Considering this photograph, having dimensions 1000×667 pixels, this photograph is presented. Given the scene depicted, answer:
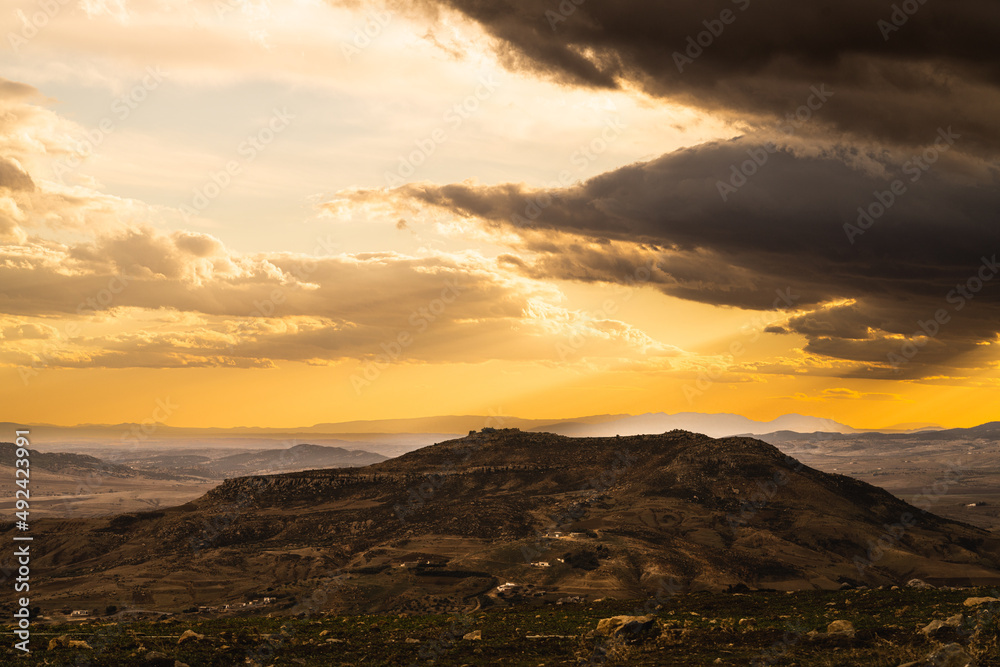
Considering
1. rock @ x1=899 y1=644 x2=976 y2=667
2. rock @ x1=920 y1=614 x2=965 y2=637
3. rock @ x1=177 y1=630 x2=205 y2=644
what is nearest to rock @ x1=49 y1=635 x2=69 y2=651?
rock @ x1=177 y1=630 x2=205 y2=644

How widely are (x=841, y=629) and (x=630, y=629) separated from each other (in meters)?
9.59

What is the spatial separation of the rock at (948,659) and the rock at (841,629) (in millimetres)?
6163

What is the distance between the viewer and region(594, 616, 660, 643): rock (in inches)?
1395

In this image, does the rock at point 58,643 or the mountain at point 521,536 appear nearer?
the rock at point 58,643

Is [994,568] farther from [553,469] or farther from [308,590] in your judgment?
[308,590]

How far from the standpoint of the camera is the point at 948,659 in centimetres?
2503

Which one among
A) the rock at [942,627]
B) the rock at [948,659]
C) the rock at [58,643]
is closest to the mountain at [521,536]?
the rock at [58,643]

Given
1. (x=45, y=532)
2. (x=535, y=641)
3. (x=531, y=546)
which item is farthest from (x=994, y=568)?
(x=45, y=532)

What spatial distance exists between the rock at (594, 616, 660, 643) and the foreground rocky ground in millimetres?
90

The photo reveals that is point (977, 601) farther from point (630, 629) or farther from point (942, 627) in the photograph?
point (630, 629)

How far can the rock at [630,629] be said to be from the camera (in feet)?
116

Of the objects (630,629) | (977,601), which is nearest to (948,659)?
(630,629)

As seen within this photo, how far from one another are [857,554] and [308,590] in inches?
3785

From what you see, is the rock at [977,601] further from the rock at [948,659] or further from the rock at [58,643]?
the rock at [58,643]
